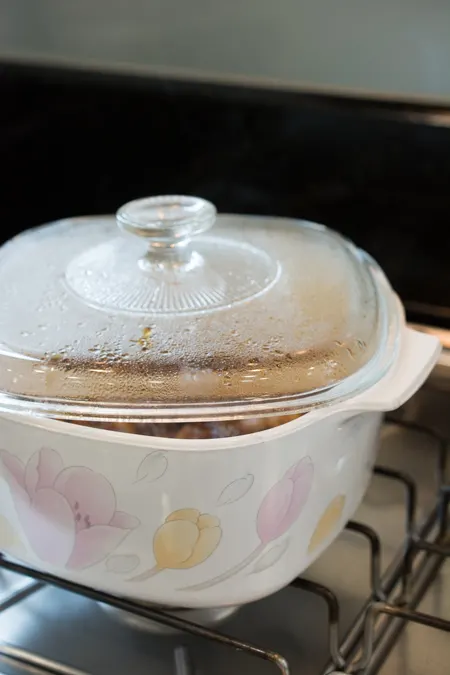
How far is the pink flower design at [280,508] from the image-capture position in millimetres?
503

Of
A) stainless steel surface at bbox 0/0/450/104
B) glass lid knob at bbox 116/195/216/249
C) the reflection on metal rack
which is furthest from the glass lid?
stainless steel surface at bbox 0/0/450/104

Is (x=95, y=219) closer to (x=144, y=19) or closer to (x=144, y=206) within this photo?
(x=144, y=206)

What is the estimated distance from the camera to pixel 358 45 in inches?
32.7

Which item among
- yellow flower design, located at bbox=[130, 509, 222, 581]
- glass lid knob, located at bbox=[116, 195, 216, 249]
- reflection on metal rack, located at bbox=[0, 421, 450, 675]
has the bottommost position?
reflection on metal rack, located at bbox=[0, 421, 450, 675]

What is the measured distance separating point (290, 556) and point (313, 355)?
14cm

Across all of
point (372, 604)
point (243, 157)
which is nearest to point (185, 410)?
point (372, 604)

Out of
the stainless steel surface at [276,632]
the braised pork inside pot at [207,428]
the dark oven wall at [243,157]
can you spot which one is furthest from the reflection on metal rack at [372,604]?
the dark oven wall at [243,157]

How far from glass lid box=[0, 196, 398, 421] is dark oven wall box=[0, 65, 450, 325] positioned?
199 mm

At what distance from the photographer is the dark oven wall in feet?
2.70

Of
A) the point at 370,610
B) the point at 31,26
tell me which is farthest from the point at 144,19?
the point at 370,610

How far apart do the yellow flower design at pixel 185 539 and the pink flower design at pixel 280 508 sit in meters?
0.02

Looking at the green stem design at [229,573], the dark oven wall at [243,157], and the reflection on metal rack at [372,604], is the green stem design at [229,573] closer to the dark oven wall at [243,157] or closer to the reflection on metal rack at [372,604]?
the reflection on metal rack at [372,604]

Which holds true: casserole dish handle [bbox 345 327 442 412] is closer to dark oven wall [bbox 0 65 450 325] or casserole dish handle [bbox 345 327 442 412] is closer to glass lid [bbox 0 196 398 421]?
glass lid [bbox 0 196 398 421]

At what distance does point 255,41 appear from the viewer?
88 cm
